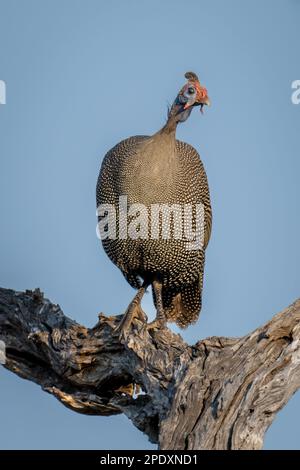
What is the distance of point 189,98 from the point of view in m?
9.44

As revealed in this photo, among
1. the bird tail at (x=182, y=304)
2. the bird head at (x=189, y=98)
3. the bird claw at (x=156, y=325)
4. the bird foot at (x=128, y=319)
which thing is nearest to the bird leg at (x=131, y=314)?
the bird foot at (x=128, y=319)

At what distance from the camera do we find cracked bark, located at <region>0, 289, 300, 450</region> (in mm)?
6816

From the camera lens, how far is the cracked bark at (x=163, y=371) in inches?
268

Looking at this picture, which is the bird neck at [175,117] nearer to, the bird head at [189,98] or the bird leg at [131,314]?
the bird head at [189,98]

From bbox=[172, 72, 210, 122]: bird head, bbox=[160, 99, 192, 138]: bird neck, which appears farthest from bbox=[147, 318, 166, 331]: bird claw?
bbox=[172, 72, 210, 122]: bird head

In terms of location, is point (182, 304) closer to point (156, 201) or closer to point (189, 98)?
point (156, 201)

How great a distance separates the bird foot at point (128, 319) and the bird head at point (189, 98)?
1.69 meters

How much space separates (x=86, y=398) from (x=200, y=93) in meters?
2.81
